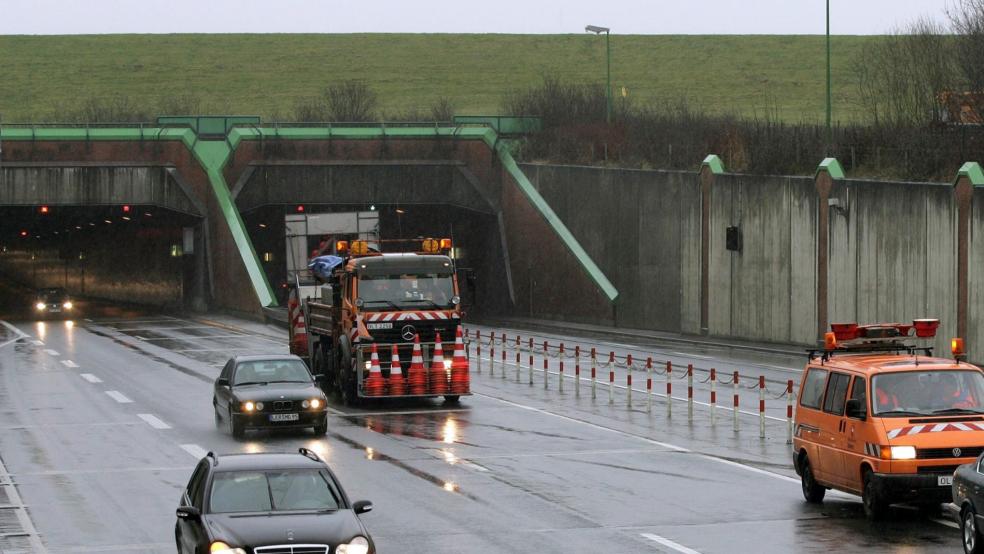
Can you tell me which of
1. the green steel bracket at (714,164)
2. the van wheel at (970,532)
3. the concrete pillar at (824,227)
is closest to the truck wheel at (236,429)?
the van wheel at (970,532)

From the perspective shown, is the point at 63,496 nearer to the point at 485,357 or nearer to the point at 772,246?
the point at 485,357

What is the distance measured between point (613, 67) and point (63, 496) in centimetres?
11972

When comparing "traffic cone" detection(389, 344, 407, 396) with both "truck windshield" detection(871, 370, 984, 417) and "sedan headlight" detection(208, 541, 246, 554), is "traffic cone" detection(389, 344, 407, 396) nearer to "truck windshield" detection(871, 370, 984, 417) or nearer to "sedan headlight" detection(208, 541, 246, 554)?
"truck windshield" detection(871, 370, 984, 417)

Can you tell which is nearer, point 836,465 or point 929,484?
point 929,484

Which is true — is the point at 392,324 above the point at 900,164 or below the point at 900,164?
below

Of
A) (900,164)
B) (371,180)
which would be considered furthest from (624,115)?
(900,164)

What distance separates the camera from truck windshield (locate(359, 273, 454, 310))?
30.9 m

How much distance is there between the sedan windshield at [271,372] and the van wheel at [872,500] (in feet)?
40.4

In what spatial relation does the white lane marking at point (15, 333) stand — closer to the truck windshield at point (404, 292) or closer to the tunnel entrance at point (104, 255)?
the tunnel entrance at point (104, 255)

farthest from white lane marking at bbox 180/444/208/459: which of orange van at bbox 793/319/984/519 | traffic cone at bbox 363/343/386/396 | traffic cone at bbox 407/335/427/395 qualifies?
orange van at bbox 793/319/984/519

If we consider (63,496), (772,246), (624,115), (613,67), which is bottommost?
(63,496)

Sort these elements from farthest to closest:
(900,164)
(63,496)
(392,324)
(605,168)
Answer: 1. (605,168)
2. (900,164)
3. (392,324)
4. (63,496)

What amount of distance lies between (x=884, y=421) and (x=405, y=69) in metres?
123

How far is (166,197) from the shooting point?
67125mm
